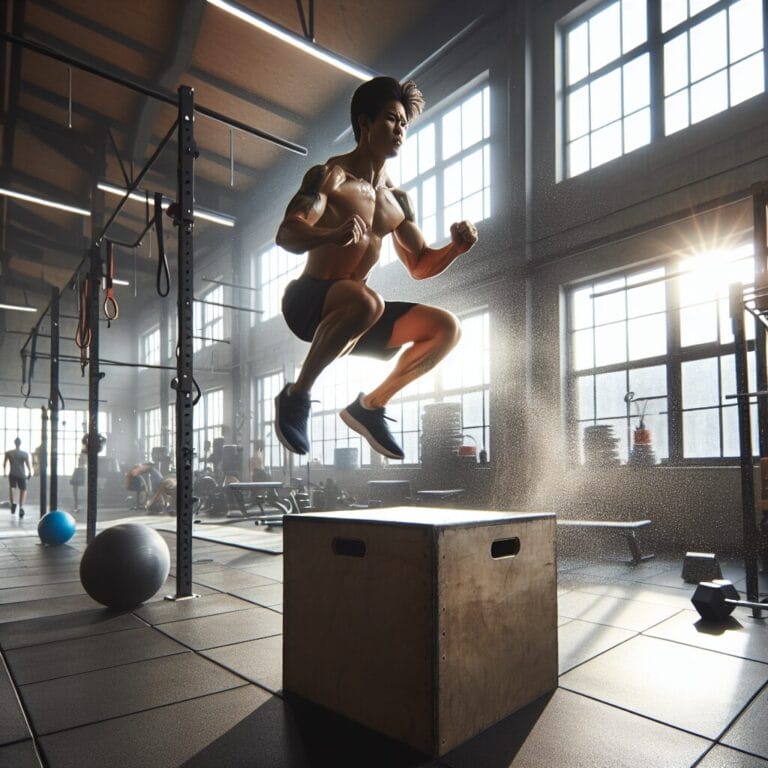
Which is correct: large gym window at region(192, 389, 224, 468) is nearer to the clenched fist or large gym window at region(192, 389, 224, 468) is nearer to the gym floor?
the gym floor

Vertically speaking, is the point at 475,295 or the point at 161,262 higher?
the point at 475,295

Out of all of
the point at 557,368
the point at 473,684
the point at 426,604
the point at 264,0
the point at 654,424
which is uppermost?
the point at 264,0

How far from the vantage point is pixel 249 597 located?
11.3 feet

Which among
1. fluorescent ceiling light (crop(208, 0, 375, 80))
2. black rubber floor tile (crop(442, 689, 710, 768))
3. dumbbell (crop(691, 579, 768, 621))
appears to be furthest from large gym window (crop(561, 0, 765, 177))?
black rubber floor tile (crop(442, 689, 710, 768))

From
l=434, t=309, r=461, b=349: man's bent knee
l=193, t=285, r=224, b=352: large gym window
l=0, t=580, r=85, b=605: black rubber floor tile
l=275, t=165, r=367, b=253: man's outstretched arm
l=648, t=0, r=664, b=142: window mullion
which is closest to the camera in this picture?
l=275, t=165, r=367, b=253: man's outstretched arm

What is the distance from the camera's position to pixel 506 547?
189cm

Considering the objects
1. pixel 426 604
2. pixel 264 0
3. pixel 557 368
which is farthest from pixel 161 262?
pixel 264 0

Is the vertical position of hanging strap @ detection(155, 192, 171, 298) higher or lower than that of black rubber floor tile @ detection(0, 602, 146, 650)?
higher

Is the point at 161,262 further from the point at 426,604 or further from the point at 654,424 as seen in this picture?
the point at 654,424

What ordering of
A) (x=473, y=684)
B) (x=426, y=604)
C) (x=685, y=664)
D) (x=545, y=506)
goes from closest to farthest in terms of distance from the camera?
(x=426, y=604), (x=473, y=684), (x=685, y=664), (x=545, y=506)

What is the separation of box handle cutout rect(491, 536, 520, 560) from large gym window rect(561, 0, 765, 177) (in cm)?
499

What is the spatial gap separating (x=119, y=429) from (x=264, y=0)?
597 inches

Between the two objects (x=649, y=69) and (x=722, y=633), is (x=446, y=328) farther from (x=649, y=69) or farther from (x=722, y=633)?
(x=649, y=69)

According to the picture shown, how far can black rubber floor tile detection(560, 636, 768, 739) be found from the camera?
1745 millimetres
